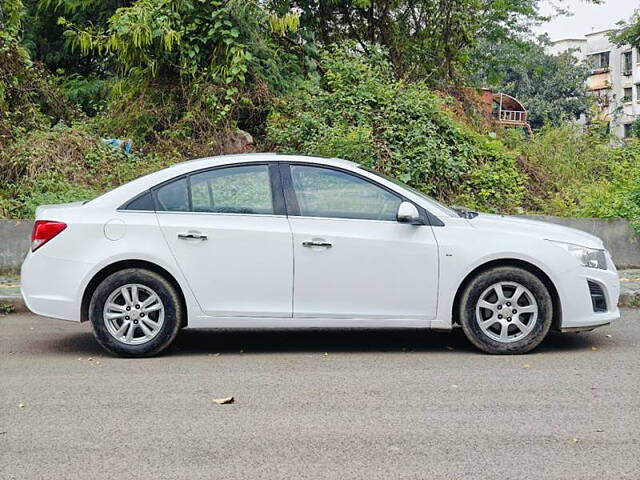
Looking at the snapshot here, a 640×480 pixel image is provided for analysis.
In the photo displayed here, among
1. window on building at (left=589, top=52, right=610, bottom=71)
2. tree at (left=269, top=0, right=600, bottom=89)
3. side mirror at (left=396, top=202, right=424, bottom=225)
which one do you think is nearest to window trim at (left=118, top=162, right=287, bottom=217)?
side mirror at (left=396, top=202, right=424, bottom=225)

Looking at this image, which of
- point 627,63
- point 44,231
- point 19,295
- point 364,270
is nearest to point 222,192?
point 364,270

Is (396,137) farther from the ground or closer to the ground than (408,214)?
farther from the ground

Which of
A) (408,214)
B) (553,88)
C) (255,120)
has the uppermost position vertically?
(553,88)

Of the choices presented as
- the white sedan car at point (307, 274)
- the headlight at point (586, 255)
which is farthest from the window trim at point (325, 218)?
the headlight at point (586, 255)

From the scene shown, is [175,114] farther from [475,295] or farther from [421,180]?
[475,295]

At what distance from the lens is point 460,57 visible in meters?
19.1

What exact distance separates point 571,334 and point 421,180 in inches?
211

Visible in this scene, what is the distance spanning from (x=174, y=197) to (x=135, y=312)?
39.7 inches

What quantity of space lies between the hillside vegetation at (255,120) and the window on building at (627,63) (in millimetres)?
65682

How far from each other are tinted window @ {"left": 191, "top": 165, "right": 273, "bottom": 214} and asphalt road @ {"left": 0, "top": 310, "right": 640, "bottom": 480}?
1.25 meters

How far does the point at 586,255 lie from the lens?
7809 millimetres

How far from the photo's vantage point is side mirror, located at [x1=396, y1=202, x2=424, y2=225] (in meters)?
7.59

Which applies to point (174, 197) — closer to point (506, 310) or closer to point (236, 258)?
point (236, 258)

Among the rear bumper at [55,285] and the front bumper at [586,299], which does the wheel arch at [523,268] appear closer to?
the front bumper at [586,299]
